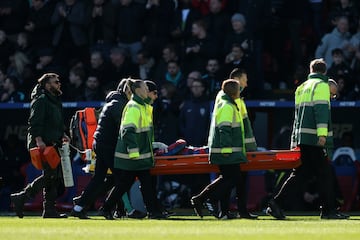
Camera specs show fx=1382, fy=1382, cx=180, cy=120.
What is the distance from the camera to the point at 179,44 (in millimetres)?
25891

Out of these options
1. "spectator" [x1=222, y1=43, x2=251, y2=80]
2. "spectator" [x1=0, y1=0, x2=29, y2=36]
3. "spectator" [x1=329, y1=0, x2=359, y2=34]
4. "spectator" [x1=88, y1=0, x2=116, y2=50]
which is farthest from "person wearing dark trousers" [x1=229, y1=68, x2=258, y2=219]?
"spectator" [x1=0, y1=0, x2=29, y2=36]

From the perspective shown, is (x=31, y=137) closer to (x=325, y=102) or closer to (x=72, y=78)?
(x=325, y=102)

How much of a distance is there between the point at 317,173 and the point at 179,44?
791 cm

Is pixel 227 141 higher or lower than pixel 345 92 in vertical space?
lower

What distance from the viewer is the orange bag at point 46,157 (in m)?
19.3

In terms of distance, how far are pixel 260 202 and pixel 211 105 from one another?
1.89 m

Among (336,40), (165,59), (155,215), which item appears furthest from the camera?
(165,59)

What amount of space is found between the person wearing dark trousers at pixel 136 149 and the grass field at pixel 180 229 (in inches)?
27.1

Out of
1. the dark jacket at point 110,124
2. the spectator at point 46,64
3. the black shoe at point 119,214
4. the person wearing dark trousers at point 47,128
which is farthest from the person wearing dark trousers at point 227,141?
the spectator at point 46,64

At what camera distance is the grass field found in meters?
14.4

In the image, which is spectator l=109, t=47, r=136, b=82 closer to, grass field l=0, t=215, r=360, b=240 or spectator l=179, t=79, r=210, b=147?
spectator l=179, t=79, r=210, b=147

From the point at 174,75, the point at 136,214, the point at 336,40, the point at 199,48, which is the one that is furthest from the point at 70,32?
the point at 136,214

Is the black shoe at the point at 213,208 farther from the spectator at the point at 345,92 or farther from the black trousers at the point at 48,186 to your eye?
the spectator at the point at 345,92

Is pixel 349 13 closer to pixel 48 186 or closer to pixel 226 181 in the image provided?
pixel 226 181
